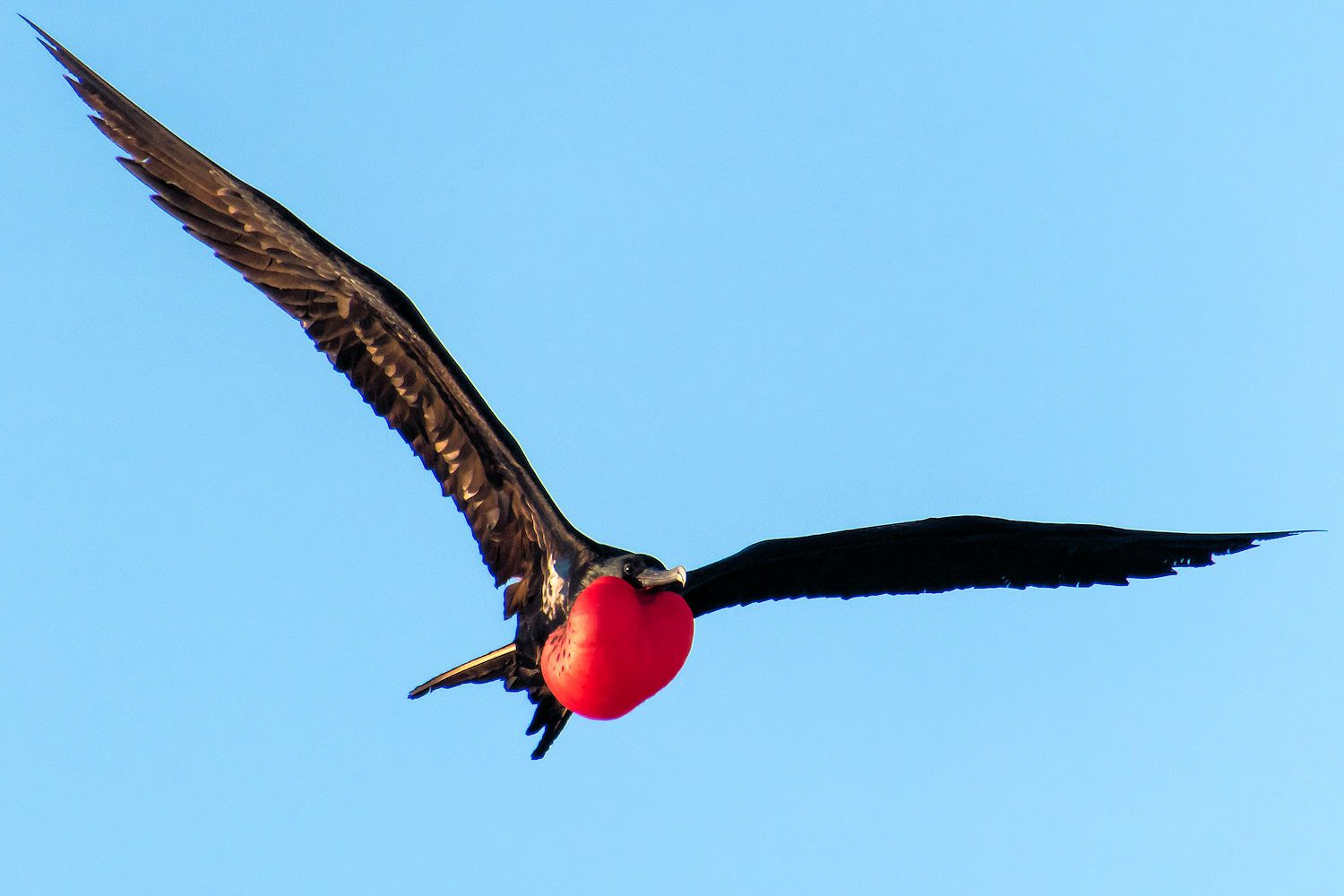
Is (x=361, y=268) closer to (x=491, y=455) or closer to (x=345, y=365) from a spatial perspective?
(x=345, y=365)

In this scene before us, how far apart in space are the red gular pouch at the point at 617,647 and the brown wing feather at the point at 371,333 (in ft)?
1.61

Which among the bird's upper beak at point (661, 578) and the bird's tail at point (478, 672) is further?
the bird's tail at point (478, 672)

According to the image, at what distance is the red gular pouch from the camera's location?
6.99 meters

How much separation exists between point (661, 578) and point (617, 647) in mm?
339

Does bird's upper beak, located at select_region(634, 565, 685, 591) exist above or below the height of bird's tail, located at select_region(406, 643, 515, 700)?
above

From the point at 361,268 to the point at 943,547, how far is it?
308 cm

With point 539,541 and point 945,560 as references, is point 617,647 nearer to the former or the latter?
point 539,541

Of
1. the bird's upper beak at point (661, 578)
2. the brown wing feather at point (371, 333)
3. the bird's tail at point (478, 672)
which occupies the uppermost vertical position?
the brown wing feather at point (371, 333)

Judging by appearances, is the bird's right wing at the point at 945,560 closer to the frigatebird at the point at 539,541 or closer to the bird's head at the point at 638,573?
the frigatebird at the point at 539,541

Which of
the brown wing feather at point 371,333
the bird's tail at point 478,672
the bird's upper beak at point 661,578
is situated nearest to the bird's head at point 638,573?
the bird's upper beak at point 661,578

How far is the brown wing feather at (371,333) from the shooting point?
701 centimetres

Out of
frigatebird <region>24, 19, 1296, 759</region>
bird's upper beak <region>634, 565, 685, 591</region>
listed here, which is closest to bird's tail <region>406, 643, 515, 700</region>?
frigatebird <region>24, 19, 1296, 759</region>

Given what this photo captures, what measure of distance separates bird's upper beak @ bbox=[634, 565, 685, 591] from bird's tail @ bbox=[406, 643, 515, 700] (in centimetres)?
89

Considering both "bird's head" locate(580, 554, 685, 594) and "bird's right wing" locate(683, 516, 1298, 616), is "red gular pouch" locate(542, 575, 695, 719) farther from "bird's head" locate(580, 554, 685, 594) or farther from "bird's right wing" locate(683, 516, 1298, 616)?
"bird's right wing" locate(683, 516, 1298, 616)
